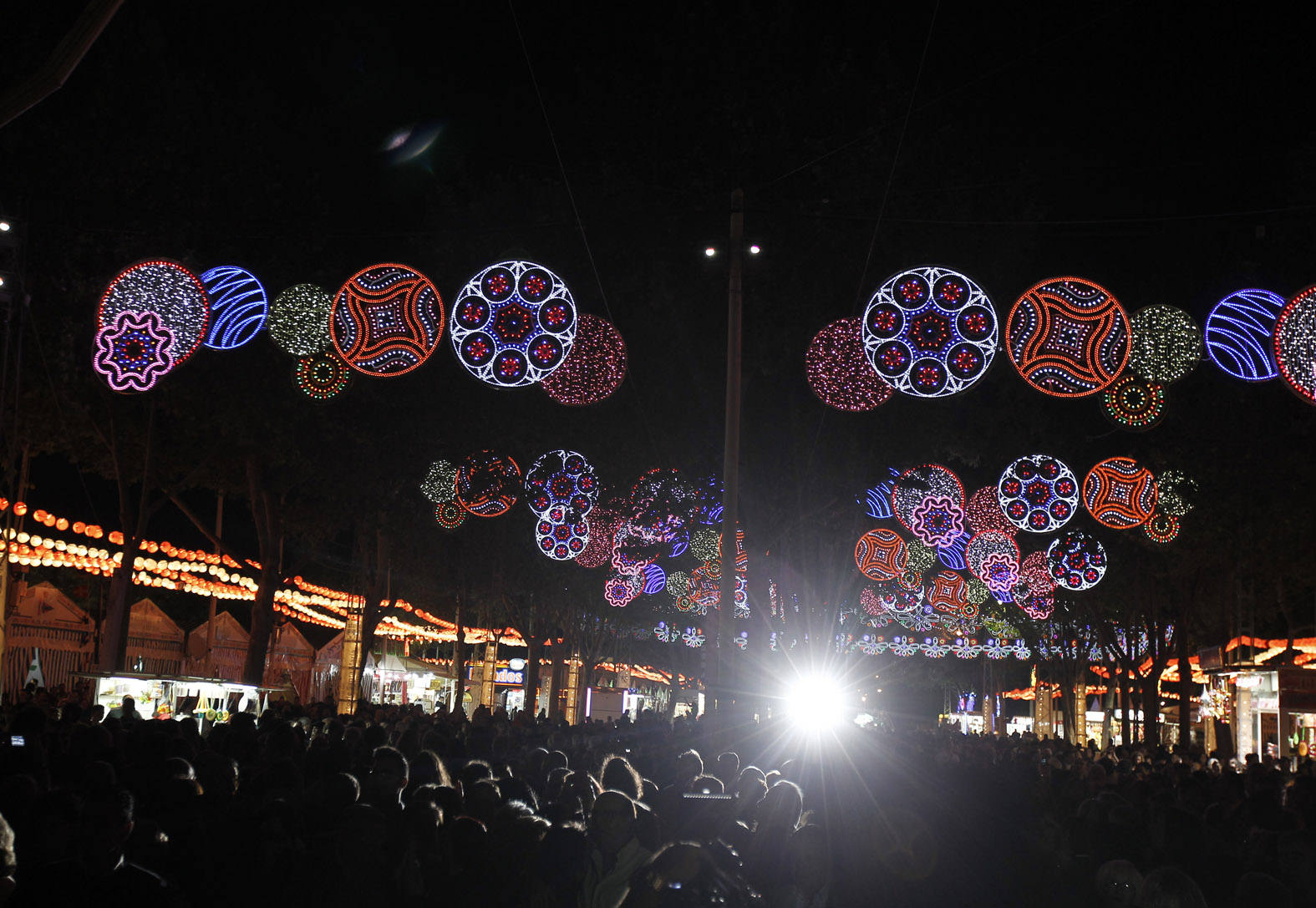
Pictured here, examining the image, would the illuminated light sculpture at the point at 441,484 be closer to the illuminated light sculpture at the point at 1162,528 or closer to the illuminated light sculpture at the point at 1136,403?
the illuminated light sculpture at the point at 1136,403

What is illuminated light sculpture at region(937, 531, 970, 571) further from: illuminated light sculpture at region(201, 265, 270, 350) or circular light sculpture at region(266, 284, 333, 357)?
illuminated light sculpture at region(201, 265, 270, 350)

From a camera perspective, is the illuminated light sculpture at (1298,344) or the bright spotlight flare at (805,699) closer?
the illuminated light sculpture at (1298,344)

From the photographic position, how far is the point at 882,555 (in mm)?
24781

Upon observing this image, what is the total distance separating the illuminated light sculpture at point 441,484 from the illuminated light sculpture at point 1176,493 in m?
10.8

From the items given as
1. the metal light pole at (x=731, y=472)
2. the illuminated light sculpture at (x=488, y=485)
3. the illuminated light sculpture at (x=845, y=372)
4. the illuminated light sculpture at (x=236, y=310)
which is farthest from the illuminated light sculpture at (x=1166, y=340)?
the illuminated light sculpture at (x=236, y=310)

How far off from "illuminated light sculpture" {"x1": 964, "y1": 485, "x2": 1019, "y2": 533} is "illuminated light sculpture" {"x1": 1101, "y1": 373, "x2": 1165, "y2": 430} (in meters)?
5.66

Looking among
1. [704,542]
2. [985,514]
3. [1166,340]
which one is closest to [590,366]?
[1166,340]

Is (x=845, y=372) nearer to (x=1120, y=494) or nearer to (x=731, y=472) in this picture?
(x=731, y=472)

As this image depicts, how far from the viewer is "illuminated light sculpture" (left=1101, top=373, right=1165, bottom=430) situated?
48.0 feet

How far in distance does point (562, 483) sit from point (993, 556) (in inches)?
308

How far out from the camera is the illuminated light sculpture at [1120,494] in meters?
16.5

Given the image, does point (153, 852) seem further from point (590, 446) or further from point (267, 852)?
point (590, 446)

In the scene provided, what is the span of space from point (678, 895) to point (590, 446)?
18634 millimetres

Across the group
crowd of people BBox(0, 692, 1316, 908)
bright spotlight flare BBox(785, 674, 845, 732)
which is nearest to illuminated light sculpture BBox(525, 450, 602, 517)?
crowd of people BBox(0, 692, 1316, 908)
